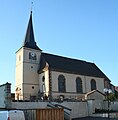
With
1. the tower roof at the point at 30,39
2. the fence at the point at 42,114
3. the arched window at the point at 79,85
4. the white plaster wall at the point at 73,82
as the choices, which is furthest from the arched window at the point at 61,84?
the fence at the point at 42,114

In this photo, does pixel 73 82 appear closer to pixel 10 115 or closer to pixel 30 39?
pixel 30 39

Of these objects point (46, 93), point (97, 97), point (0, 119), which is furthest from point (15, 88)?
point (0, 119)

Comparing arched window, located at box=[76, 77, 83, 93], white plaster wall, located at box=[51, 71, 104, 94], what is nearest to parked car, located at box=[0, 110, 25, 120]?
white plaster wall, located at box=[51, 71, 104, 94]

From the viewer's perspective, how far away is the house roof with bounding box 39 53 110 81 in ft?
138

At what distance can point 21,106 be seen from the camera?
1013 inches

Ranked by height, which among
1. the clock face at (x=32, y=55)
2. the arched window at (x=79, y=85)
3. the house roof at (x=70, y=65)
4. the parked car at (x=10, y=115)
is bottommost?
the parked car at (x=10, y=115)

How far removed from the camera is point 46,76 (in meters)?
39.5

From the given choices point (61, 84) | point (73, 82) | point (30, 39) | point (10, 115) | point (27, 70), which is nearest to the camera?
point (10, 115)

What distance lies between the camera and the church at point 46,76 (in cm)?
3956

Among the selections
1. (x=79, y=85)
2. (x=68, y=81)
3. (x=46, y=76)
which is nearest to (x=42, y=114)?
(x=46, y=76)

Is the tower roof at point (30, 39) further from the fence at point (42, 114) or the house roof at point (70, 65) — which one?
the fence at point (42, 114)

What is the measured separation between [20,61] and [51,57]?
20.6 feet

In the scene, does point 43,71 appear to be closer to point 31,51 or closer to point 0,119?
point 31,51

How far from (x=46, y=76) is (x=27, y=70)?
4263 millimetres
